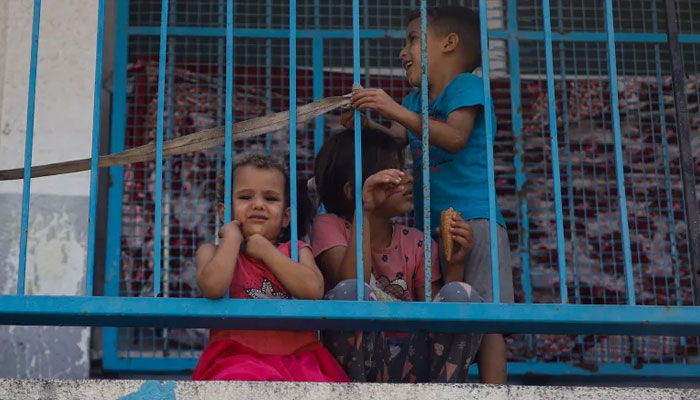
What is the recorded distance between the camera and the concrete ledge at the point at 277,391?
2.59 metres

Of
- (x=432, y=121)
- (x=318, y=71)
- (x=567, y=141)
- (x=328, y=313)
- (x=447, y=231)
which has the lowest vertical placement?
(x=328, y=313)

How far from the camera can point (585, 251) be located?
4973 millimetres

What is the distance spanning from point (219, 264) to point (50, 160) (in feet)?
6.40

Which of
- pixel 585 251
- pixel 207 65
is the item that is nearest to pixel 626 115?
pixel 585 251

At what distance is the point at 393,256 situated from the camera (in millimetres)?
3445

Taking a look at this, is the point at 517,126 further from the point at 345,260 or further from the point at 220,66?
the point at 345,260

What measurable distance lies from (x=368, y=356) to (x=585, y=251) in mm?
2178

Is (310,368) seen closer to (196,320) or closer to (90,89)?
(196,320)

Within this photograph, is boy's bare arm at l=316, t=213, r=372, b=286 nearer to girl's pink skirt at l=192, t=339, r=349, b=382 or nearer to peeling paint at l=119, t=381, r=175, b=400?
girl's pink skirt at l=192, t=339, r=349, b=382

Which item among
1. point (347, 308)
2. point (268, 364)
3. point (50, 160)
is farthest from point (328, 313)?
point (50, 160)

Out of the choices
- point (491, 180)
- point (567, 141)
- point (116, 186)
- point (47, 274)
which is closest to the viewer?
point (491, 180)

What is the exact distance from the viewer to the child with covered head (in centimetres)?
300

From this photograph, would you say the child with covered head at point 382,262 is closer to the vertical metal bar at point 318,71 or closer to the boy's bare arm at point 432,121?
the boy's bare arm at point 432,121

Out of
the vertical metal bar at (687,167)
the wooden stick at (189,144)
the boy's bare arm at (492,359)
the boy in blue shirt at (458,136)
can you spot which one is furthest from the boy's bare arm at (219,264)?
the vertical metal bar at (687,167)
